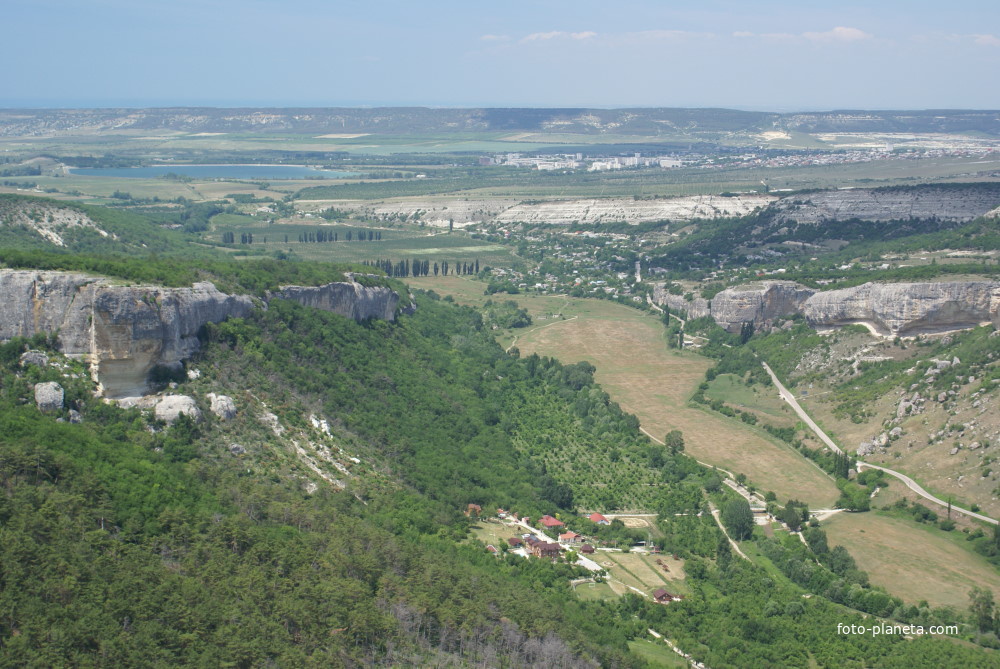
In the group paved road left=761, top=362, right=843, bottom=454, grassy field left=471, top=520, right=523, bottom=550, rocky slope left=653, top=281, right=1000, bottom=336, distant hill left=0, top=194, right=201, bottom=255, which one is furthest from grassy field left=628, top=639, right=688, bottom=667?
distant hill left=0, top=194, right=201, bottom=255

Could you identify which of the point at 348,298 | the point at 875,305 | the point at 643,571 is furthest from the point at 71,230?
the point at 875,305

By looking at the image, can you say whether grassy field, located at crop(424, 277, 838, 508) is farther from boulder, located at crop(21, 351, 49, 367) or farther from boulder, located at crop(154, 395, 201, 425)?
boulder, located at crop(21, 351, 49, 367)

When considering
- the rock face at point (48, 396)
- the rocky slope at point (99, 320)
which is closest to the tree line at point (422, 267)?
the rocky slope at point (99, 320)

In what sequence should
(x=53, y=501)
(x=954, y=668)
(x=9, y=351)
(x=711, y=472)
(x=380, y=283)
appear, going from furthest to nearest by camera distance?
(x=380, y=283) → (x=711, y=472) → (x=9, y=351) → (x=954, y=668) → (x=53, y=501)

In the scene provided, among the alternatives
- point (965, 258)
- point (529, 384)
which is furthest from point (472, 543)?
point (965, 258)

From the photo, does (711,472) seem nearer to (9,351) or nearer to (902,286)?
(902,286)

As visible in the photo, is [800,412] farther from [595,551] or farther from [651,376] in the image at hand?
[595,551]
